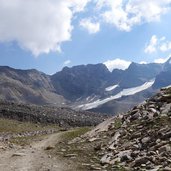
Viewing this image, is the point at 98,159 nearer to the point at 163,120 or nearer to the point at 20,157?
the point at 20,157

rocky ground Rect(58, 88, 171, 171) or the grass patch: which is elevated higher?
the grass patch

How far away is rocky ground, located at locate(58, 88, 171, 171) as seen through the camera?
25.2 m

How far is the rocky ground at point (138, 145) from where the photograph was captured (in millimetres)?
25203

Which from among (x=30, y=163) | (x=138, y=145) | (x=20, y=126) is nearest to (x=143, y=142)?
(x=138, y=145)

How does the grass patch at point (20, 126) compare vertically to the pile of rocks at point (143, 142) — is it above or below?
above

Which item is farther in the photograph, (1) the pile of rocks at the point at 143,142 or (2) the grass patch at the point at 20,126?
(2) the grass patch at the point at 20,126

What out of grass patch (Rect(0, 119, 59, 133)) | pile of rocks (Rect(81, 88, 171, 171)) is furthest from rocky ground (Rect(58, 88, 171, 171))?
grass patch (Rect(0, 119, 59, 133))

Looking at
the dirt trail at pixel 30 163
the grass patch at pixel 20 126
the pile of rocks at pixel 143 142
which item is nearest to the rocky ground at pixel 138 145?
the pile of rocks at pixel 143 142

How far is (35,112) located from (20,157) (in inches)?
5743

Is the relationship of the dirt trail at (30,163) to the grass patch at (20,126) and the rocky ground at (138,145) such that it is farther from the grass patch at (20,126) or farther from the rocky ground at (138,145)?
the grass patch at (20,126)

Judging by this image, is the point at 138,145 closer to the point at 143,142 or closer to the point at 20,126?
the point at 143,142

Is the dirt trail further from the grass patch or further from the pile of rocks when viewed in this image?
the grass patch

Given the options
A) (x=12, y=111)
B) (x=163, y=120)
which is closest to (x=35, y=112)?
(x=12, y=111)

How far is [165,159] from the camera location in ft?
80.3
